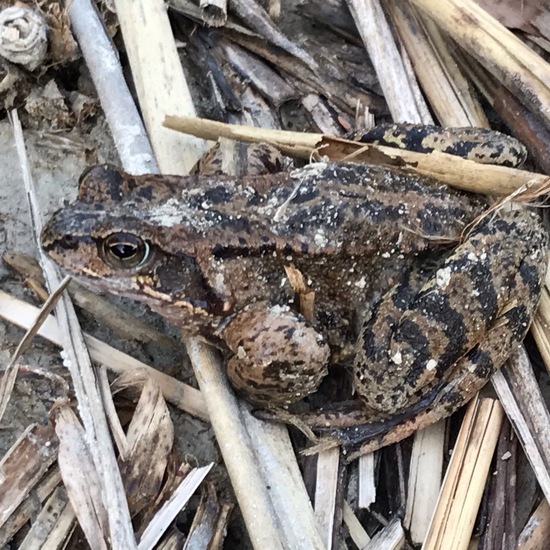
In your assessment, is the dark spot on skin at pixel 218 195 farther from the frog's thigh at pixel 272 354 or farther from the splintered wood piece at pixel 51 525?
the splintered wood piece at pixel 51 525

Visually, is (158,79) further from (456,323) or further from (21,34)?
(456,323)

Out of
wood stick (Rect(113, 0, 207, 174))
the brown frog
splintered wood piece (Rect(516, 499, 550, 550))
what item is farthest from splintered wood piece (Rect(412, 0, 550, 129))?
splintered wood piece (Rect(516, 499, 550, 550))

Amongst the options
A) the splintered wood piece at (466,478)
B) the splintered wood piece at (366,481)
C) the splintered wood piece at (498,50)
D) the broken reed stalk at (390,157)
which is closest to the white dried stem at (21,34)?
the broken reed stalk at (390,157)

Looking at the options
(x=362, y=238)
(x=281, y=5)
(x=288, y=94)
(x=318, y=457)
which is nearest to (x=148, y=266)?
(x=362, y=238)

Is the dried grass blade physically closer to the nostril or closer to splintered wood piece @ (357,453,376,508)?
splintered wood piece @ (357,453,376,508)

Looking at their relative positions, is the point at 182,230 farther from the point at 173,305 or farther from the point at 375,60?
the point at 375,60
